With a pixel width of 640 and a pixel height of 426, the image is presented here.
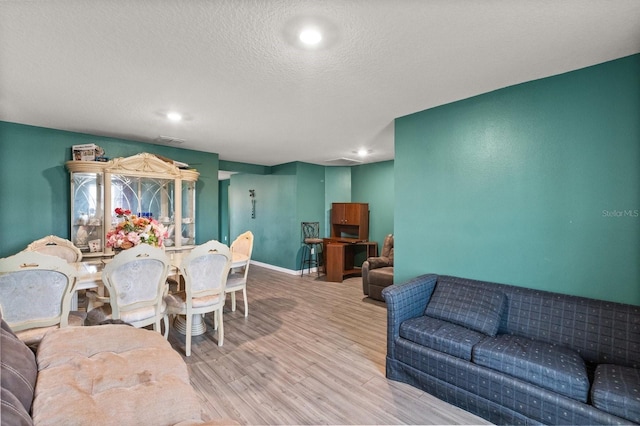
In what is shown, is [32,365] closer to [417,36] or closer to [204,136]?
[417,36]

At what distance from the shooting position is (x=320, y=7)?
1.44 m

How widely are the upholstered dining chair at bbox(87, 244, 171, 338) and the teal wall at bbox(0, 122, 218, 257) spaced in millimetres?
1921

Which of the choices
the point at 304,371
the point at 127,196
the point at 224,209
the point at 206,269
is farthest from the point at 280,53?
the point at 224,209

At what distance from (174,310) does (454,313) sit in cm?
264

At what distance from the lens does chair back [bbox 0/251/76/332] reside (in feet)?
5.93

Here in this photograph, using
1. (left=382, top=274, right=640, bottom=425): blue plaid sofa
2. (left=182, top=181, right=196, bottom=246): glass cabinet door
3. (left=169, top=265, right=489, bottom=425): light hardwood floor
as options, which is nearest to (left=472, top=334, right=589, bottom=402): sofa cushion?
(left=382, top=274, right=640, bottom=425): blue plaid sofa

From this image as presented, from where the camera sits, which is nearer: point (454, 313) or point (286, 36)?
point (286, 36)

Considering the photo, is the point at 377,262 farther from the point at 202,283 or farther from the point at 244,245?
the point at 202,283

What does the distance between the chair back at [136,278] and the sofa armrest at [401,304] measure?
2.02m

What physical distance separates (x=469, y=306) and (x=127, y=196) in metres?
4.51

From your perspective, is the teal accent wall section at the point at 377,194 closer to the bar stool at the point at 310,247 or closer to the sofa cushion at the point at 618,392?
the bar stool at the point at 310,247

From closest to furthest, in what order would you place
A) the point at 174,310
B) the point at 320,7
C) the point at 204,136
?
the point at 320,7 → the point at 174,310 → the point at 204,136

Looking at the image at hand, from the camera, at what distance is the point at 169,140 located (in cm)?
407

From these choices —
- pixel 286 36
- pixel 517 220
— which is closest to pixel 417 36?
pixel 286 36
